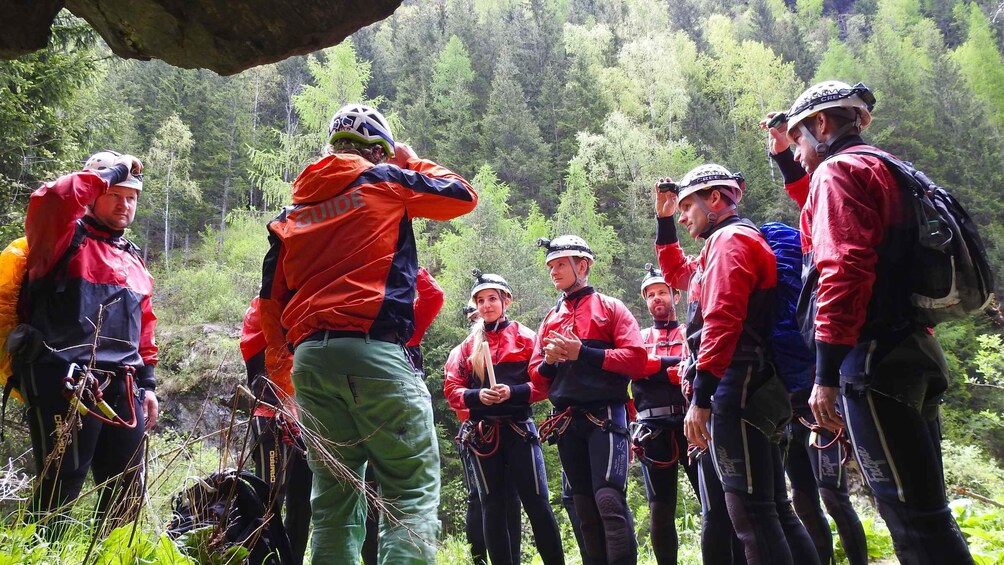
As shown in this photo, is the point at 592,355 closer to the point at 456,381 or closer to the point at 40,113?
the point at 456,381

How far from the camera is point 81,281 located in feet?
12.6

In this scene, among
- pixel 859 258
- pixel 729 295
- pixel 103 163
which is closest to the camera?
pixel 859 258

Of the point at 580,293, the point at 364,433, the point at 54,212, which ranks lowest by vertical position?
the point at 364,433

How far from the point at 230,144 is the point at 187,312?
61.9ft

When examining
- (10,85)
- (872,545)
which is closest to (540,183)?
(10,85)

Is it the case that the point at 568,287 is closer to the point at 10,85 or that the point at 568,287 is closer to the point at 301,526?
the point at 301,526

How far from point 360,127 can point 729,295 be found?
6.74 feet

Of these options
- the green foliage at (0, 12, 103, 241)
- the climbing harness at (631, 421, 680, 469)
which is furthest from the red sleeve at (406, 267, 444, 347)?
the green foliage at (0, 12, 103, 241)

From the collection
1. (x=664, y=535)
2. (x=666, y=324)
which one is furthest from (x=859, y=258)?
(x=666, y=324)

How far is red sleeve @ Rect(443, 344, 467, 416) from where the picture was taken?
561 cm

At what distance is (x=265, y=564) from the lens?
2.80 meters

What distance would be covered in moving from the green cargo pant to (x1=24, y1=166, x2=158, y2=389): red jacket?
1.56 meters

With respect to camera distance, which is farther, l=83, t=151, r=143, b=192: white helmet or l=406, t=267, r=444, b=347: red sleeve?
l=406, t=267, r=444, b=347: red sleeve

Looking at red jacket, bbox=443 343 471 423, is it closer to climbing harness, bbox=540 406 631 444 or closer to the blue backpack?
climbing harness, bbox=540 406 631 444
